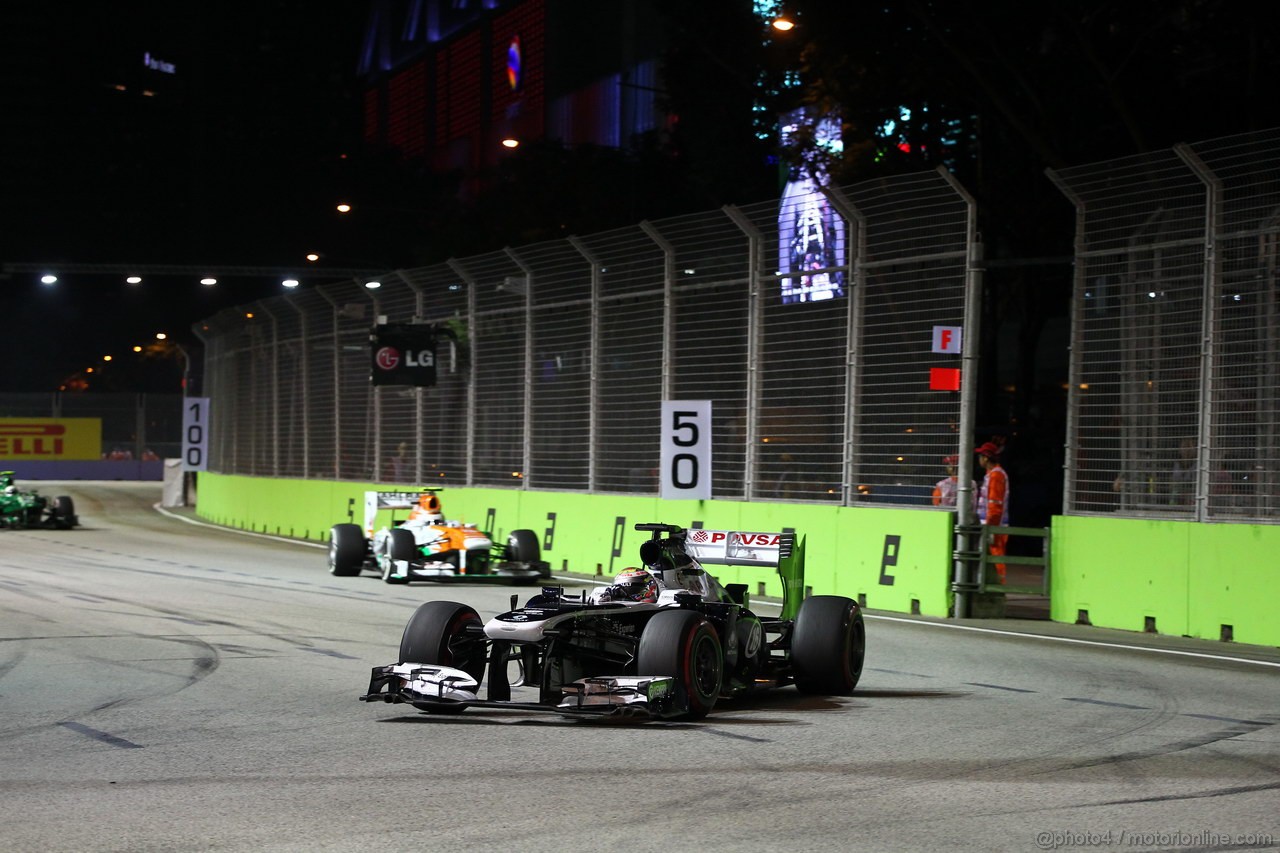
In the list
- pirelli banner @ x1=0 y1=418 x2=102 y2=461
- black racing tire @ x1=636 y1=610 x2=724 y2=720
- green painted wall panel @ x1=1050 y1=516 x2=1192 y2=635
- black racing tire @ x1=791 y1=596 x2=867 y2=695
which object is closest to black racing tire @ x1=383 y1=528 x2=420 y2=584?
green painted wall panel @ x1=1050 y1=516 x2=1192 y2=635

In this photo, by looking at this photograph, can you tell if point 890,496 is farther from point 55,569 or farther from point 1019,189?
point 1019,189

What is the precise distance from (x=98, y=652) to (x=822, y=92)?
18.4 meters

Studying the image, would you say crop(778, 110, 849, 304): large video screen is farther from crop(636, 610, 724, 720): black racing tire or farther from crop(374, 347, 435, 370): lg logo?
crop(636, 610, 724, 720): black racing tire

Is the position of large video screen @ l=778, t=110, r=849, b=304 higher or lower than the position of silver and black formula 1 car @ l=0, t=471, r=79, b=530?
higher

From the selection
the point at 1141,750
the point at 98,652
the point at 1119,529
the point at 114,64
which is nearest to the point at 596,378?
the point at 1119,529

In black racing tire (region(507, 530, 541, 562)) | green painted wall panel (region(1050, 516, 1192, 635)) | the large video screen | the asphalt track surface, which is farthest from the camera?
black racing tire (region(507, 530, 541, 562))

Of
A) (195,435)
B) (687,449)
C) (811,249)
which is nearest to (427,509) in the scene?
(687,449)

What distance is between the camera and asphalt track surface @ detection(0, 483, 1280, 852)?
6.40 metres

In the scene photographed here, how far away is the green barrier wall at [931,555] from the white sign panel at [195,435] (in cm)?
1556

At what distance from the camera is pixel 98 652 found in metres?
12.5

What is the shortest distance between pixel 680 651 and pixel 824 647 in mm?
1630

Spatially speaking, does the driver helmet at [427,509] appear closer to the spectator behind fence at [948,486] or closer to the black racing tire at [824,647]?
the spectator behind fence at [948,486]

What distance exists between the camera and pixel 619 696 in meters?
8.89

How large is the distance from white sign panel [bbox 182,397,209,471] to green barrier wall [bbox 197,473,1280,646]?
51.1 feet
